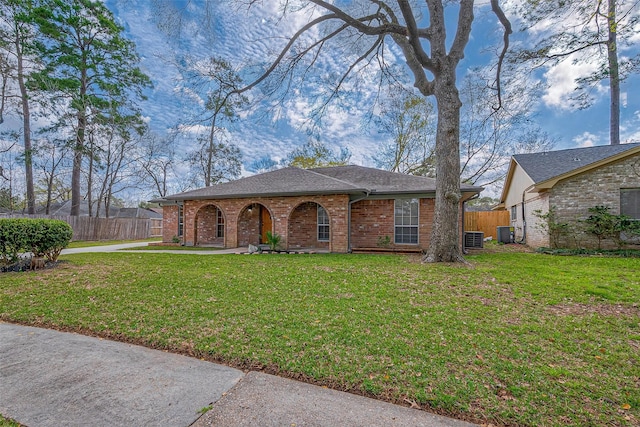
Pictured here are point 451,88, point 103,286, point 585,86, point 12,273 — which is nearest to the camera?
point 103,286

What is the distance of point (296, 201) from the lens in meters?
11.1

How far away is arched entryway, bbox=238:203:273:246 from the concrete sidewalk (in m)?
10.1

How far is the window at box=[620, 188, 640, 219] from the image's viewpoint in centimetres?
1002

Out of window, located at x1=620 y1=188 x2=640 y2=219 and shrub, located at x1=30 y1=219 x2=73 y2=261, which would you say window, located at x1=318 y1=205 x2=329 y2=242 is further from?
window, located at x1=620 y1=188 x2=640 y2=219

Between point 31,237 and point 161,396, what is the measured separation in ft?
24.1

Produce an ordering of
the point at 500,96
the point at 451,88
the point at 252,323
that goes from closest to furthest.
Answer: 1. the point at 252,323
2. the point at 451,88
3. the point at 500,96

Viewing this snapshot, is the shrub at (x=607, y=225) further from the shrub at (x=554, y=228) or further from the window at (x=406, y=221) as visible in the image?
the window at (x=406, y=221)

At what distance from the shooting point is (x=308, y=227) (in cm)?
1202

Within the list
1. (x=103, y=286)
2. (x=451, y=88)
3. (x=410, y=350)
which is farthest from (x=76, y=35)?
(x=410, y=350)

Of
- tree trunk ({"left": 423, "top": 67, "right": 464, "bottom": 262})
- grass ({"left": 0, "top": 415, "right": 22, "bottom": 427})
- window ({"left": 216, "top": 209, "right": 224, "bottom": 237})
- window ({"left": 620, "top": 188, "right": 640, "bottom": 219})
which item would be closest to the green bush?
grass ({"left": 0, "top": 415, "right": 22, "bottom": 427})

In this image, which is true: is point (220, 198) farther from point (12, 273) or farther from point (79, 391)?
point (79, 391)

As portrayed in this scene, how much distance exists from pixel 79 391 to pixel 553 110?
20.8m

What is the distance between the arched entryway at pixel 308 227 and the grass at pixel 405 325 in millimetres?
5063

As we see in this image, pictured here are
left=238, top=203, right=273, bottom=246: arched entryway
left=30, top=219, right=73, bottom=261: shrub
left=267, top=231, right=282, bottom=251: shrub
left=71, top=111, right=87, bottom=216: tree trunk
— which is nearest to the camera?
left=30, top=219, right=73, bottom=261: shrub
